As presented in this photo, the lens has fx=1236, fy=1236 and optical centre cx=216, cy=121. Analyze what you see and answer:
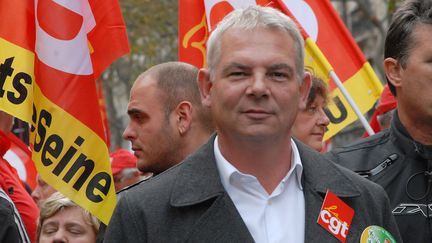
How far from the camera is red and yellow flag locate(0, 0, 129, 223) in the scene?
19.9 feet

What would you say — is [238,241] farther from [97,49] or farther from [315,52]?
[315,52]

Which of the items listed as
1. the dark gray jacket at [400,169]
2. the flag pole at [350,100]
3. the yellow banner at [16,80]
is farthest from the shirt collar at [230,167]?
the flag pole at [350,100]

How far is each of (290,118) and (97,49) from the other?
2271 millimetres

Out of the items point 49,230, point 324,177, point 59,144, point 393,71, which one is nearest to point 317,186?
point 324,177

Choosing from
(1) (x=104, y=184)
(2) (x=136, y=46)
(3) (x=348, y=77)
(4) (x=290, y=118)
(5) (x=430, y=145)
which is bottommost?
(2) (x=136, y=46)

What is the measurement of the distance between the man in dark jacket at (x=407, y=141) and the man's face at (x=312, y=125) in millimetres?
1188

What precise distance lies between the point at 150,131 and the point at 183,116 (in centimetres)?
20

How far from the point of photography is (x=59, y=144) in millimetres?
6098

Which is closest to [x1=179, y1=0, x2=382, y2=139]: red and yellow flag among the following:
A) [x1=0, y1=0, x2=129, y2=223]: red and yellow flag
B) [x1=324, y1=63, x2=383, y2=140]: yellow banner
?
[x1=324, y1=63, x2=383, y2=140]: yellow banner

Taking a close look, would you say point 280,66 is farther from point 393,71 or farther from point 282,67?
point 393,71

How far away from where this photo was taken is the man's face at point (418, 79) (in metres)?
5.49

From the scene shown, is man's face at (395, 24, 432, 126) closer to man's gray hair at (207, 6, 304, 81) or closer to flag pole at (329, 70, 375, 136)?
man's gray hair at (207, 6, 304, 81)

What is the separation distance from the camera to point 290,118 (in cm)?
452

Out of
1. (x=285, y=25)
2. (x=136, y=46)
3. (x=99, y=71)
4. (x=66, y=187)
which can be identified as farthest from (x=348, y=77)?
(x=136, y=46)
